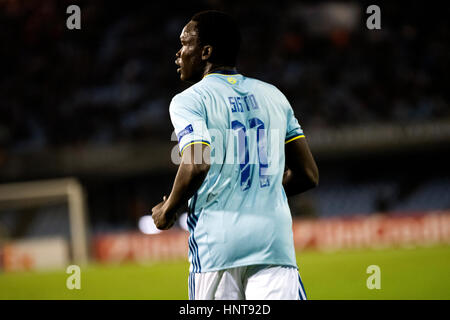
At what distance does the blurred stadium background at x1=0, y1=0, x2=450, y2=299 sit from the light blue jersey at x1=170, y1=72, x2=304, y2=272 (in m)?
15.0

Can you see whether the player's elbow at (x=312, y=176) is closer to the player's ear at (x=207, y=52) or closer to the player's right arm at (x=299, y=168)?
the player's right arm at (x=299, y=168)

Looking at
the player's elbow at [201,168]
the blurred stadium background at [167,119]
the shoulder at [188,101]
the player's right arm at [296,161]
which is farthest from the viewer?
the blurred stadium background at [167,119]

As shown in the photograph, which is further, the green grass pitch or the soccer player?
the green grass pitch

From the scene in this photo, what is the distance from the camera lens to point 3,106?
22656 mm

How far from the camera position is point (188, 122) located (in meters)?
2.43

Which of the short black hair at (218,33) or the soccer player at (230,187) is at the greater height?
the short black hair at (218,33)

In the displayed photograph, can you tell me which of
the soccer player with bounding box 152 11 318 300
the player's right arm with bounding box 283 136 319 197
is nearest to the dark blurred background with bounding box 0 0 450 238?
the player's right arm with bounding box 283 136 319 197

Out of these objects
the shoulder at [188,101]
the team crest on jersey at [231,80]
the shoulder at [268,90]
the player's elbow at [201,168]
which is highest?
the team crest on jersey at [231,80]

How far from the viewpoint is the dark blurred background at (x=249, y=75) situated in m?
20.2

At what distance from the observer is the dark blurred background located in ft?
66.2

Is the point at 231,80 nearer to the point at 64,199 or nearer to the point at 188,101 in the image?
the point at 188,101

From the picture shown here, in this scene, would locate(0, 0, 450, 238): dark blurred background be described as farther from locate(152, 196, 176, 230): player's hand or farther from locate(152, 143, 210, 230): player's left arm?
locate(152, 143, 210, 230): player's left arm

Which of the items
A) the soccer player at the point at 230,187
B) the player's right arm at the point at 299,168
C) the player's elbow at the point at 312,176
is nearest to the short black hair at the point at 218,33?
the soccer player at the point at 230,187
